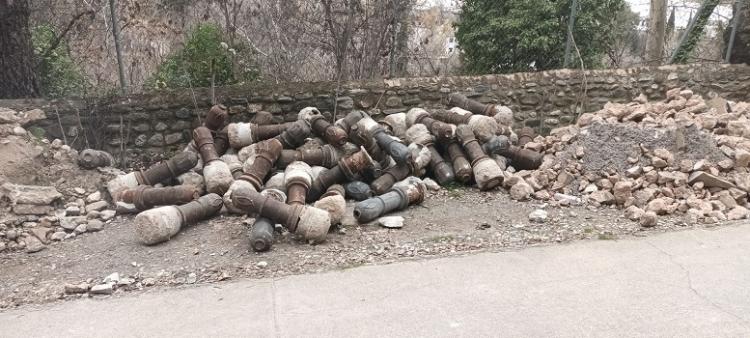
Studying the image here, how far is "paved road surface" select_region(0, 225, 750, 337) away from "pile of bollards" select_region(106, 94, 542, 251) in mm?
763

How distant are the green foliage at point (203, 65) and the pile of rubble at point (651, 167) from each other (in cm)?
406

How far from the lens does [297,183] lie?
4.79 m

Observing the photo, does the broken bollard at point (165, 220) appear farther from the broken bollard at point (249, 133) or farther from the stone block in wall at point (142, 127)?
the stone block in wall at point (142, 127)

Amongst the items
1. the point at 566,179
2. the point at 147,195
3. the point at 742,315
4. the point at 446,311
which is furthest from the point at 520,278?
the point at 147,195

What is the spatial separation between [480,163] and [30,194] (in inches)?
182

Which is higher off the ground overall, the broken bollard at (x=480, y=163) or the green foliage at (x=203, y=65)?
the green foliage at (x=203, y=65)

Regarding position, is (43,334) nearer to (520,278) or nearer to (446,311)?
(446,311)

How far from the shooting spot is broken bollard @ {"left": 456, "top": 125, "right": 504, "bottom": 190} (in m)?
5.48

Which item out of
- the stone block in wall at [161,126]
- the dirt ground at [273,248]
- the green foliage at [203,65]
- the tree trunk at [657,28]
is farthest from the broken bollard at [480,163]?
the tree trunk at [657,28]

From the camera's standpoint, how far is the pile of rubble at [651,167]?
4934mm

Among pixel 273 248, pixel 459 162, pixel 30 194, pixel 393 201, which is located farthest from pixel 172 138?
pixel 459 162

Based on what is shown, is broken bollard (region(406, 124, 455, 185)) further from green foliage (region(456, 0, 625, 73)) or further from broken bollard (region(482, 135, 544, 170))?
green foliage (region(456, 0, 625, 73))

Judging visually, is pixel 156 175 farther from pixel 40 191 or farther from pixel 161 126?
pixel 161 126

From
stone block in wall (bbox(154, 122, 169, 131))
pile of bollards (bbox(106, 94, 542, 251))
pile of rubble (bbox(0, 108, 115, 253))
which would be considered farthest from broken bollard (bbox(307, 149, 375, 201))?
stone block in wall (bbox(154, 122, 169, 131))
